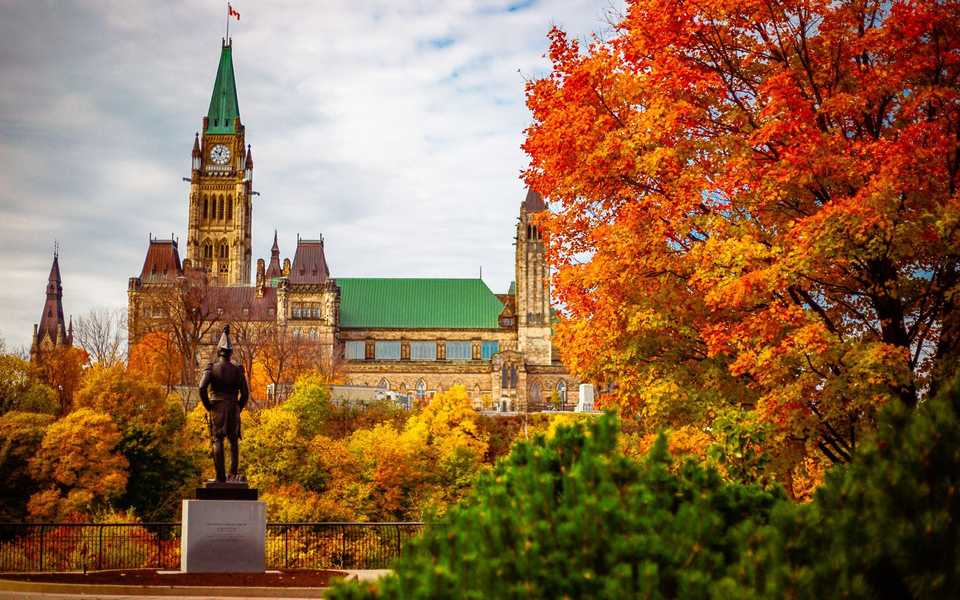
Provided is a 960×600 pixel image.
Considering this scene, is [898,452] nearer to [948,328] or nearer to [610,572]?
[610,572]

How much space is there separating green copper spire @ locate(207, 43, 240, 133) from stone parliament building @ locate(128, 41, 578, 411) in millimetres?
21875

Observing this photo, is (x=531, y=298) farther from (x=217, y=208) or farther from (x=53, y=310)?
(x=53, y=310)

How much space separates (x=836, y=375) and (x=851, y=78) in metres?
3.78

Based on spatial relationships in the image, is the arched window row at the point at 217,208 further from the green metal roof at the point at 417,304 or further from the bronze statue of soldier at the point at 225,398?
the bronze statue of soldier at the point at 225,398

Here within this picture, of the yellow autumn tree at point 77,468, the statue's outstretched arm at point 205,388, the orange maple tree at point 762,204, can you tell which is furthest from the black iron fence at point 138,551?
the orange maple tree at point 762,204

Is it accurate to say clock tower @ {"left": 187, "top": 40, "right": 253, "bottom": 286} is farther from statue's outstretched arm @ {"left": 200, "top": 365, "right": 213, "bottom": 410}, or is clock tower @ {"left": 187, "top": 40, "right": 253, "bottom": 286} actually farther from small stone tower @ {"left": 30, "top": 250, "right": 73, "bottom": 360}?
statue's outstretched arm @ {"left": 200, "top": 365, "right": 213, "bottom": 410}

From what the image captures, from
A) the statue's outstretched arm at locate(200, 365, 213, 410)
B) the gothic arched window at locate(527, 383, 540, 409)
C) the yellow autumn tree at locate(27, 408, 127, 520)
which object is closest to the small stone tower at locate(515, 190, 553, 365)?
the gothic arched window at locate(527, 383, 540, 409)

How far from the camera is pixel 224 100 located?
12406cm

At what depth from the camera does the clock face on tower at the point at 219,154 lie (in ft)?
401

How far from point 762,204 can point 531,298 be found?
82948 millimetres

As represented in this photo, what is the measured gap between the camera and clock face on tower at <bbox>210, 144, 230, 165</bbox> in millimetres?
122188

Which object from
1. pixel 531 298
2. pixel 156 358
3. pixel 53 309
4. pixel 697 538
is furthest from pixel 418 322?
pixel 697 538

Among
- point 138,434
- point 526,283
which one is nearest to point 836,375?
point 138,434

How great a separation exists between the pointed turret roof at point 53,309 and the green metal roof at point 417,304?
41.6 metres
